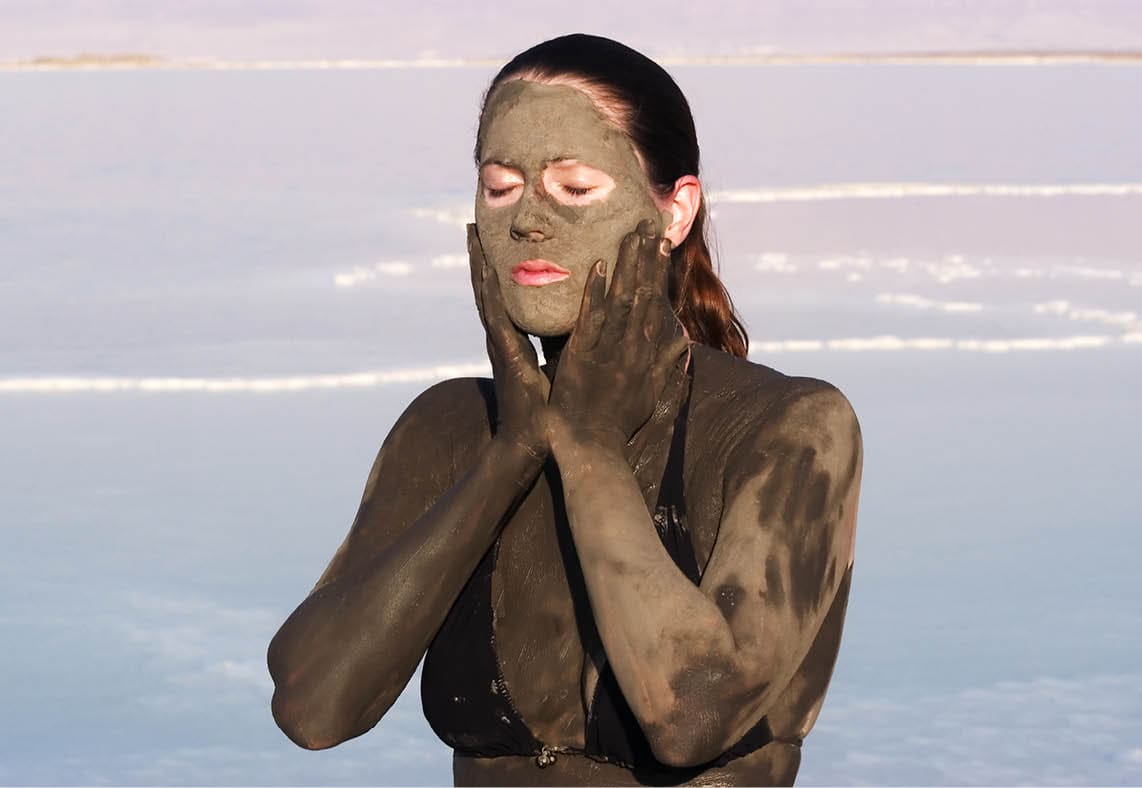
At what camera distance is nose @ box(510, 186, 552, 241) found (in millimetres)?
2684

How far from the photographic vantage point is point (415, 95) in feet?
95.2

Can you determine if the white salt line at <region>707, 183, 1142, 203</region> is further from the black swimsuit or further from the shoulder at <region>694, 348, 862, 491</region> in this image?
the black swimsuit

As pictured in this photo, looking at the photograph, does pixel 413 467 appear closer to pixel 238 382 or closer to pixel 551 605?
pixel 551 605

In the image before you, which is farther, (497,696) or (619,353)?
(497,696)

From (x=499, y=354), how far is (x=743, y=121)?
21.4m

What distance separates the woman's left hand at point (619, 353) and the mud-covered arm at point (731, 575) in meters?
0.04

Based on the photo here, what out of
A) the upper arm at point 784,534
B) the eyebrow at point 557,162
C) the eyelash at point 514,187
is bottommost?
the upper arm at point 784,534

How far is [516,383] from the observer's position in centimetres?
260

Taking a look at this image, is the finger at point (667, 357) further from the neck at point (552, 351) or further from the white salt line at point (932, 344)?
the white salt line at point (932, 344)

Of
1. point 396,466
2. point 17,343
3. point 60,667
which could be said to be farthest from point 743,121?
point 396,466

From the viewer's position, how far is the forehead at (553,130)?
107 inches

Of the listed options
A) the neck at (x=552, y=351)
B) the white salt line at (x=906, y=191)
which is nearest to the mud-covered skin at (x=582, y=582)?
the neck at (x=552, y=351)

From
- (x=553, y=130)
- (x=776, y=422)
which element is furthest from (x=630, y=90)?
(x=776, y=422)

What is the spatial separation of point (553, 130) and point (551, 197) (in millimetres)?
87
